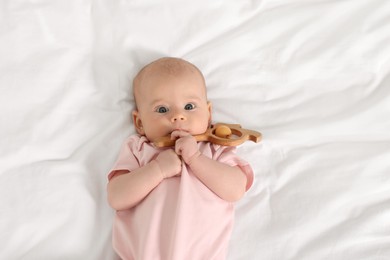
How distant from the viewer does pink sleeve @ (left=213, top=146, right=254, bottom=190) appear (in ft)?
4.57

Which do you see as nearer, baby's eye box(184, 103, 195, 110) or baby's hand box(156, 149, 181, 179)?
baby's hand box(156, 149, 181, 179)

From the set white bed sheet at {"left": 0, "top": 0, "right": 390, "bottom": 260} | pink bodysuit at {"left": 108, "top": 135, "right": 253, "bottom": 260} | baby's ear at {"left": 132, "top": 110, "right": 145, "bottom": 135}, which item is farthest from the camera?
baby's ear at {"left": 132, "top": 110, "right": 145, "bottom": 135}

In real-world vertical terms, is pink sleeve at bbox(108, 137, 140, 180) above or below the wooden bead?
below

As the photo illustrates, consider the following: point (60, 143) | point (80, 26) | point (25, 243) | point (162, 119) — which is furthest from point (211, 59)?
point (25, 243)

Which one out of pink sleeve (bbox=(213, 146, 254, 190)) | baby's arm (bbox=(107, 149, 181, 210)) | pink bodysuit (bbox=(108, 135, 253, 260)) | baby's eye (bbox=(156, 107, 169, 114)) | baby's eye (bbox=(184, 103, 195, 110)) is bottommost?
pink bodysuit (bbox=(108, 135, 253, 260))

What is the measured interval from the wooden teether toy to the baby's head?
21mm

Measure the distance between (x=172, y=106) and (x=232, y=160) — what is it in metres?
0.22

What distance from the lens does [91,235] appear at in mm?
1373

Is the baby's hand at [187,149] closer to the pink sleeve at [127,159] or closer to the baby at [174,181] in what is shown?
the baby at [174,181]

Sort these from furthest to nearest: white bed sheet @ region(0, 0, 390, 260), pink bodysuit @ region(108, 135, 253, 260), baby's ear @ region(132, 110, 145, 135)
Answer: baby's ear @ region(132, 110, 145, 135) < white bed sheet @ region(0, 0, 390, 260) < pink bodysuit @ region(108, 135, 253, 260)

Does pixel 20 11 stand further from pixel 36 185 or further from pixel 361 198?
pixel 361 198

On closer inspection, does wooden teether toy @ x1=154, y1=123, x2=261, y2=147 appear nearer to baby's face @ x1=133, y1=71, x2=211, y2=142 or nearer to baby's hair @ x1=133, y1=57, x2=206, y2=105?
baby's face @ x1=133, y1=71, x2=211, y2=142

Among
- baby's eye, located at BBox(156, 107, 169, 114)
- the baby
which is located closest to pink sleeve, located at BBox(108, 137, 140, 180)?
the baby

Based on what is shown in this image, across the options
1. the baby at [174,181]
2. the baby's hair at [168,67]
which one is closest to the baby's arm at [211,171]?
the baby at [174,181]
